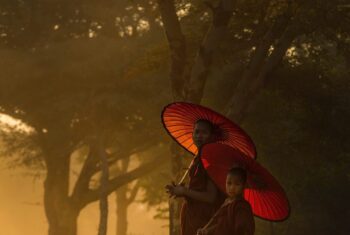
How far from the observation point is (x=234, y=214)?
552cm

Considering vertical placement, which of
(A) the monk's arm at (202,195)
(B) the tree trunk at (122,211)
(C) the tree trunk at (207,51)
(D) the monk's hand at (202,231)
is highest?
(B) the tree trunk at (122,211)

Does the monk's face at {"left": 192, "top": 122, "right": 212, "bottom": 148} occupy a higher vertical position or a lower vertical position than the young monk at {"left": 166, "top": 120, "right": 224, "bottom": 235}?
higher

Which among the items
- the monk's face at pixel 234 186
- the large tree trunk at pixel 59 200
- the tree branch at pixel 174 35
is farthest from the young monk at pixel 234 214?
the large tree trunk at pixel 59 200

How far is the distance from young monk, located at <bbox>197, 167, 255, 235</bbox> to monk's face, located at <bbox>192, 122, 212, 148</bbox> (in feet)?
2.40

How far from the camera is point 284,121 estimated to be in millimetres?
20828

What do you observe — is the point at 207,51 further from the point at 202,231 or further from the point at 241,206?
the point at 241,206

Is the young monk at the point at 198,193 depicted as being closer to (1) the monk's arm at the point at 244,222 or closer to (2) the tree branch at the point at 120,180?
(1) the monk's arm at the point at 244,222

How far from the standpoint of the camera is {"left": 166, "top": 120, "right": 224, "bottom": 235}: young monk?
6.02m

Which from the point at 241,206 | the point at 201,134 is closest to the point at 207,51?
the point at 201,134

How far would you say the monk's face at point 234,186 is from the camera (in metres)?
5.62

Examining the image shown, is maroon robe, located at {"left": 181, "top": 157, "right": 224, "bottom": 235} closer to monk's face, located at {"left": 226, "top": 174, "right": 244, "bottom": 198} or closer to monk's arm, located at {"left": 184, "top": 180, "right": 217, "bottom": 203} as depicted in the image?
monk's arm, located at {"left": 184, "top": 180, "right": 217, "bottom": 203}

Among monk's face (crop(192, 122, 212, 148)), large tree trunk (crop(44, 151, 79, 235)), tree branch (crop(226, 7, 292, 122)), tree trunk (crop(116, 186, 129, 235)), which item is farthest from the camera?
tree trunk (crop(116, 186, 129, 235))

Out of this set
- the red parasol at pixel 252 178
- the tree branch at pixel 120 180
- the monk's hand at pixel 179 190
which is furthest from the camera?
the tree branch at pixel 120 180

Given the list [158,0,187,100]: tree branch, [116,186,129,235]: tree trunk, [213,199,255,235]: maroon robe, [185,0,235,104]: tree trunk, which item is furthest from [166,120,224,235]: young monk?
[116,186,129,235]: tree trunk
